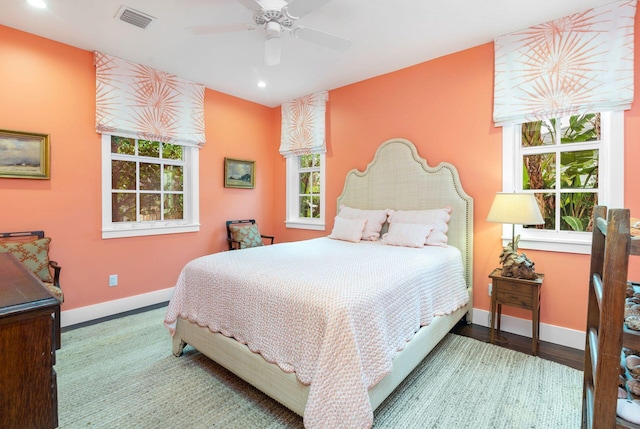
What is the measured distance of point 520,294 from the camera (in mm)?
2500

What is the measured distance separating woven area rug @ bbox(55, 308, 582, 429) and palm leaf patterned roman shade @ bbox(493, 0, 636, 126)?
2.06m

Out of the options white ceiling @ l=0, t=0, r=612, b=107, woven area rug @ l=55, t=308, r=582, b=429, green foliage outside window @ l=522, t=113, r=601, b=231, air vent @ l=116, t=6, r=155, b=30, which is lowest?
woven area rug @ l=55, t=308, r=582, b=429

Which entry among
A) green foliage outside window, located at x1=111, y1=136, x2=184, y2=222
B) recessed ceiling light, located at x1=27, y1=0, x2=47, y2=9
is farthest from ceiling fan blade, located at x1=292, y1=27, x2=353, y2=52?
green foliage outside window, located at x1=111, y1=136, x2=184, y2=222

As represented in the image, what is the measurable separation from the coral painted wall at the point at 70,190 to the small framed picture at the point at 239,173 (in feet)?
3.21

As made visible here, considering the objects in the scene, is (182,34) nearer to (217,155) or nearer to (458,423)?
(217,155)

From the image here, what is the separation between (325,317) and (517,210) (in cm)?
195

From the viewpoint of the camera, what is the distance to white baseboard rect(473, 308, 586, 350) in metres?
2.57

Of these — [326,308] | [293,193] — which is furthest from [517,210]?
[293,193]

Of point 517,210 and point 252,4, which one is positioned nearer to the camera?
point 252,4

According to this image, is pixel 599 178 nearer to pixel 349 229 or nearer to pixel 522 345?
pixel 522 345

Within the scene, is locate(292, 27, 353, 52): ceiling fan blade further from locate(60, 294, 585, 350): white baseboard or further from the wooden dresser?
locate(60, 294, 585, 350): white baseboard

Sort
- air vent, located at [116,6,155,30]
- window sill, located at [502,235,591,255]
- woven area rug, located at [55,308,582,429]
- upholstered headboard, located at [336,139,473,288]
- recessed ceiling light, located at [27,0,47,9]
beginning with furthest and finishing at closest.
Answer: upholstered headboard, located at [336,139,473,288] < window sill, located at [502,235,591,255] < air vent, located at [116,6,155,30] < recessed ceiling light, located at [27,0,47,9] < woven area rug, located at [55,308,582,429]

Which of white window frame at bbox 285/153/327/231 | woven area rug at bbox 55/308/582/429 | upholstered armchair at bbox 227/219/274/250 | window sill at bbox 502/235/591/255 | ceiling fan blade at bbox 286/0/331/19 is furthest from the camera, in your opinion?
white window frame at bbox 285/153/327/231

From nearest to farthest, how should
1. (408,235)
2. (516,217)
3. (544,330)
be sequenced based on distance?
(516,217) → (544,330) → (408,235)
